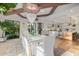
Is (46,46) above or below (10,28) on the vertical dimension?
below

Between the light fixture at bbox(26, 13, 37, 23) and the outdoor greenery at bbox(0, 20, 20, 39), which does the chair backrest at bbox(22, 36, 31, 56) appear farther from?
the light fixture at bbox(26, 13, 37, 23)

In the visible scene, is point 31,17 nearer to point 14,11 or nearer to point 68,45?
point 14,11

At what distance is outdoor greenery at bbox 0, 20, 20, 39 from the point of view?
6.67 ft

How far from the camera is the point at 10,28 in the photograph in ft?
6.71

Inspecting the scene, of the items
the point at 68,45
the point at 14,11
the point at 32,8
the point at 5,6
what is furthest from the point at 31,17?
the point at 68,45

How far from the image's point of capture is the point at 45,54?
2.06 m

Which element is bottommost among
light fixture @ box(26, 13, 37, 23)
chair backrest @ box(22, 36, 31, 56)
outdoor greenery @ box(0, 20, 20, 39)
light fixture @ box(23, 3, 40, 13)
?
chair backrest @ box(22, 36, 31, 56)

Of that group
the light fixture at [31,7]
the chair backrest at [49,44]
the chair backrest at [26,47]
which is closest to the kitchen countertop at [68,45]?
the chair backrest at [49,44]

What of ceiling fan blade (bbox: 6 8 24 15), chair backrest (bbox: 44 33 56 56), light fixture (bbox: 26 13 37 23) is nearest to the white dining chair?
chair backrest (bbox: 44 33 56 56)

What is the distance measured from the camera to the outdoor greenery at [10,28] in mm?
2033

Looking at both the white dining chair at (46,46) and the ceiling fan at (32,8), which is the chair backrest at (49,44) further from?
the ceiling fan at (32,8)

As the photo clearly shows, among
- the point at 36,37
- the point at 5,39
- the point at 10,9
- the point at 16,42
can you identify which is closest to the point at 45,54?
the point at 36,37

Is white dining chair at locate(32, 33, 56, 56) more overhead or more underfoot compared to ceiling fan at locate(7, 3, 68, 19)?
more underfoot

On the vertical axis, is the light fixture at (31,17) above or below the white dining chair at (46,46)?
above
